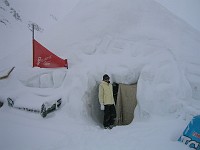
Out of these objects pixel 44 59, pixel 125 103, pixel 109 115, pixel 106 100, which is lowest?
pixel 109 115

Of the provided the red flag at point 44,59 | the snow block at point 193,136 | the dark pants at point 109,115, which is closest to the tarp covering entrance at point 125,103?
the dark pants at point 109,115

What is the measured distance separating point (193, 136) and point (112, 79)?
2.96 meters

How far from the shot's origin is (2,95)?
21.7 feet

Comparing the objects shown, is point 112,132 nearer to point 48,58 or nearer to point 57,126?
point 57,126

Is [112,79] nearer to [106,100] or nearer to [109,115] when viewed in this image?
[106,100]

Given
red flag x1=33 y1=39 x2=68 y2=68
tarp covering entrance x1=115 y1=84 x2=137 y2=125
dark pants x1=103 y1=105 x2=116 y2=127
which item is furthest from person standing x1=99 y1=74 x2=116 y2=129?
red flag x1=33 y1=39 x2=68 y2=68

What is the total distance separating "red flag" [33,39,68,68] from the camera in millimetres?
6961

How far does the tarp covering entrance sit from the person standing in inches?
18.8

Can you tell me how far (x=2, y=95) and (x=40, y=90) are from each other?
1.03 meters

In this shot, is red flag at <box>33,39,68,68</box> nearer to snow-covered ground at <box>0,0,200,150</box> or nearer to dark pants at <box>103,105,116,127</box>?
snow-covered ground at <box>0,0,200,150</box>

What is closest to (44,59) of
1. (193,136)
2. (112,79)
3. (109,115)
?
(112,79)

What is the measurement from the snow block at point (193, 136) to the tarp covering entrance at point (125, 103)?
2363mm

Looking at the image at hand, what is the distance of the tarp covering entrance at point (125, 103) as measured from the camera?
6.40m

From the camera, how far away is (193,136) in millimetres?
4000
